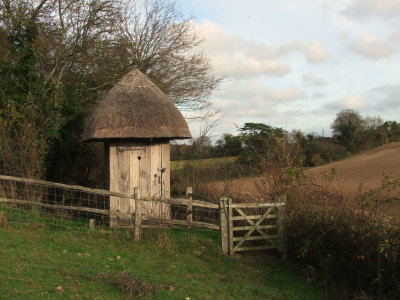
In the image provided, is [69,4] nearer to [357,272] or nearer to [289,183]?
[289,183]

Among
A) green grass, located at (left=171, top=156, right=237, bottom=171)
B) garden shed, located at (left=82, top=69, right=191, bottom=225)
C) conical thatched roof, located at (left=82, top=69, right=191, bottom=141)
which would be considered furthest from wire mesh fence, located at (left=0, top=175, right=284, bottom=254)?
green grass, located at (left=171, top=156, right=237, bottom=171)

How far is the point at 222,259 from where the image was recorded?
8.92 m

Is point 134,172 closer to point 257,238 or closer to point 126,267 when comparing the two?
point 257,238

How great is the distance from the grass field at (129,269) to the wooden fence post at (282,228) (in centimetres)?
35

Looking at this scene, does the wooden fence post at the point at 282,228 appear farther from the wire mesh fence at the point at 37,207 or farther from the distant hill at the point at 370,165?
the distant hill at the point at 370,165

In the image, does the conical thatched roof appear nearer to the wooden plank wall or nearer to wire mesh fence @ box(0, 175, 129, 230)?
the wooden plank wall

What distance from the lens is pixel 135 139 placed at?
37.0 feet

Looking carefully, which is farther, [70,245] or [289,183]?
[289,183]

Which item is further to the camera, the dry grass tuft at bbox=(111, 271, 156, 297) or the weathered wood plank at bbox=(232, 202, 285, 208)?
the weathered wood plank at bbox=(232, 202, 285, 208)

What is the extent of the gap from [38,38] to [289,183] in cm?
1012

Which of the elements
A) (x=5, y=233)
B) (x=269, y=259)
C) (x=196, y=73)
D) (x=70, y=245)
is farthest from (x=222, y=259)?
(x=196, y=73)

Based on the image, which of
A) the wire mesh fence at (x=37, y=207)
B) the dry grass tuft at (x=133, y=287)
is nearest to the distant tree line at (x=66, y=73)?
the wire mesh fence at (x=37, y=207)

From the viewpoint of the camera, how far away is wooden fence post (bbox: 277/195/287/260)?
9.41 meters

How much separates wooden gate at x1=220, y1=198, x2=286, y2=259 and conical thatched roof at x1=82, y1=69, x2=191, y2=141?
286 centimetres
